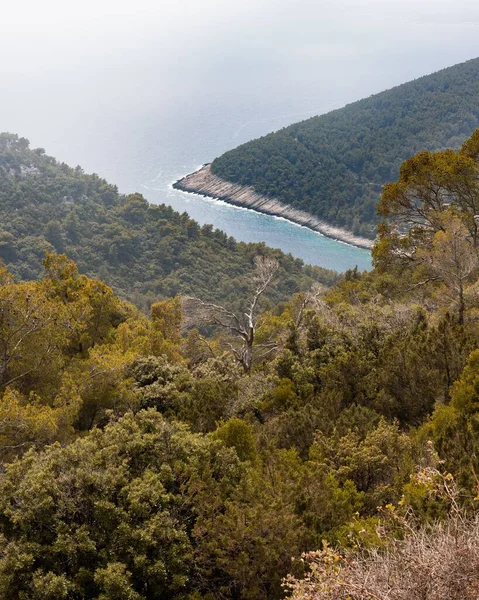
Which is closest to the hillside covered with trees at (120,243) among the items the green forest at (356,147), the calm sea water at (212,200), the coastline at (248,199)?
the calm sea water at (212,200)

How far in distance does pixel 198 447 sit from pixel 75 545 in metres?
2.03

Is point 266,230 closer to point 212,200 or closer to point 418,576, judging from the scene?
point 212,200

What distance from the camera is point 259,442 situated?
931 centimetres

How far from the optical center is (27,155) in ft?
203

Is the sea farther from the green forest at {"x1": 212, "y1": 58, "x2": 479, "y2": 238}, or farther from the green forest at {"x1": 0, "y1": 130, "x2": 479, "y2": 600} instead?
the green forest at {"x1": 0, "y1": 130, "x2": 479, "y2": 600}

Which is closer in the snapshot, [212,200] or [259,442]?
[259,442]

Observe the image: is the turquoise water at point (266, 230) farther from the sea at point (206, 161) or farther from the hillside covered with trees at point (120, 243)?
the hillside covered with trees at point (120, 243)

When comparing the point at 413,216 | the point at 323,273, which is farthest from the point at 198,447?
the point at 323,273

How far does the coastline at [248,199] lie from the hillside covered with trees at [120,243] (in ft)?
51.4

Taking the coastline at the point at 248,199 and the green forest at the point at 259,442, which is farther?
the coastline at the point at 248,199

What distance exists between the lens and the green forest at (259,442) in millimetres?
5059

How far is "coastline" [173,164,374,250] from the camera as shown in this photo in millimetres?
64875

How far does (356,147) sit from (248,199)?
19.7m

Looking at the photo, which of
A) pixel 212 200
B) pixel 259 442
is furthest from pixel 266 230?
pixel 259 442
